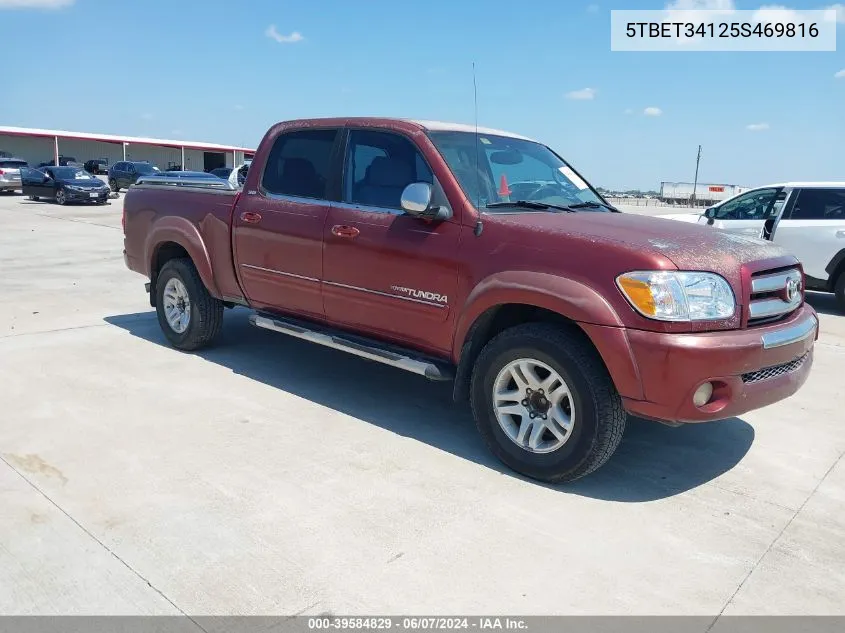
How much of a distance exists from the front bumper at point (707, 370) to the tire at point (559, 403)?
0.53ft

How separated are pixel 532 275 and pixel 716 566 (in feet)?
5.36

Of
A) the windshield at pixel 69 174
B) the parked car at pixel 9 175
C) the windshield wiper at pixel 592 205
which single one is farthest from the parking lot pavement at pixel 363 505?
the parked car at pixel 9 175

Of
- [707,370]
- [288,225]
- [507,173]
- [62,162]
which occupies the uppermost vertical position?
[62,162]

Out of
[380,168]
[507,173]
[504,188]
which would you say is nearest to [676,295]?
[504,188]

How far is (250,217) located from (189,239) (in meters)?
0.82

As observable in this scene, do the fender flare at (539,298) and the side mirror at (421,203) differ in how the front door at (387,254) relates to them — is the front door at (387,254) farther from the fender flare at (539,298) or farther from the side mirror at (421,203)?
the fender flare at (539,298)

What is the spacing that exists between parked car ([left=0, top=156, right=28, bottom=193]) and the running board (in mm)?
31179

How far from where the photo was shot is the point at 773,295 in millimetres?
3883

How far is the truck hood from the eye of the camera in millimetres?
3528

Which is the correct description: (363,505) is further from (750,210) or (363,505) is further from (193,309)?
(750,210)

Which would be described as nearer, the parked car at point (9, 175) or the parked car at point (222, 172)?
the parked car at point (9, 175)

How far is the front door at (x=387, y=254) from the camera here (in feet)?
13.9
